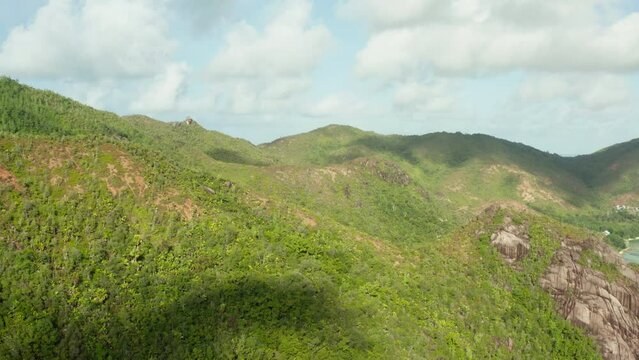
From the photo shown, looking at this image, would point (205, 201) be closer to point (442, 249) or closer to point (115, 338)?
point (115, 338)

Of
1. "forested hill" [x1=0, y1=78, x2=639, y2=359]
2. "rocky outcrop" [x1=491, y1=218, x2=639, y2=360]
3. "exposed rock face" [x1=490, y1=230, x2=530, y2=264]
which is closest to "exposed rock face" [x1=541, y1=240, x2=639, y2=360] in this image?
"rocky outcrop" [x1=491, y1=218, x2=639, y2=360]

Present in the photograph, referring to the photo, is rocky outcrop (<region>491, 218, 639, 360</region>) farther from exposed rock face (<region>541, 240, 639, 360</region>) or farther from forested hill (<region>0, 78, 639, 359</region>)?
forested hill (<region>0, 78, 639, 359</region>)

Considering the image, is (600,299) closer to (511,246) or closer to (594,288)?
(594,288)

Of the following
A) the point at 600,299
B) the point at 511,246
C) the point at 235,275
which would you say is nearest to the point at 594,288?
the point at 600,299

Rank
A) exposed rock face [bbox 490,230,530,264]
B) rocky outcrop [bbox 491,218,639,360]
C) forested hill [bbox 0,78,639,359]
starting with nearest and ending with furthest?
forested hill [bbox 0,78,639,359] → rocky outcrop [bbox 491,218,639,360] → exposed rock face [bbox 490,230,530,264]

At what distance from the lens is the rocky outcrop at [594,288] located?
76.6 m

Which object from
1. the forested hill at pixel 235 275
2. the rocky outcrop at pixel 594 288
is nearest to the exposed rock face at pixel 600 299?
the rocky outcrop at pixel 594 288

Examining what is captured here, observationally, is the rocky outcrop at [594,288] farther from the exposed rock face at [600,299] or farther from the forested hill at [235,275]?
the forested hill at [235,275]

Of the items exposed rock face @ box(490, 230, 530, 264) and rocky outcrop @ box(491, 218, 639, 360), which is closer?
rocky outcrop @ box(491, 218, 639, 360)

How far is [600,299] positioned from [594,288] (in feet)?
6.76

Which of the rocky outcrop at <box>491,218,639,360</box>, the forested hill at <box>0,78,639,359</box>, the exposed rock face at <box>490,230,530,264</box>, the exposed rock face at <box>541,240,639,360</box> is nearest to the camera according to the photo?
the forested hill at <box>0,78,639,359</box>

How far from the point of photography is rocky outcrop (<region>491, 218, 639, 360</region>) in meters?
76.6

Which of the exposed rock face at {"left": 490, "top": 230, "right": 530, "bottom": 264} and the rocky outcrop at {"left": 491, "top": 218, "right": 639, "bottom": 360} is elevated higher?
the exposed rock face at {"left": 490, "top": 230, "right": 530, "bottom": 264}

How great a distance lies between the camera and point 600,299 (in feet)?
256
